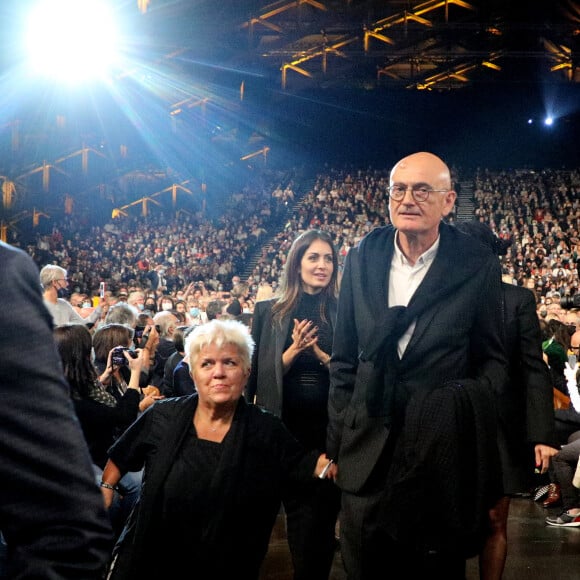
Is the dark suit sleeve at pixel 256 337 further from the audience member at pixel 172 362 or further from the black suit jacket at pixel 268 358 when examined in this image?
the audience member at pixel 172 362

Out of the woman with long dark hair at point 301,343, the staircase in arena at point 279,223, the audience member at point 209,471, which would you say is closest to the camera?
the audience member at point 209,471

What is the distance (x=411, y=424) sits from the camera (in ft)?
7.44

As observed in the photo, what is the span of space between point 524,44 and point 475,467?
2689 centimetres

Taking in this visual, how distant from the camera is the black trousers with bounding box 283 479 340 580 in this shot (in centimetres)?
288

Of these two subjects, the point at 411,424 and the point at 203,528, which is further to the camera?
the point at 203,528

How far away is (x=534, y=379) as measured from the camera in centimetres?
300

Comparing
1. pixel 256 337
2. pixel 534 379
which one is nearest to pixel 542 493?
pixel 534 379

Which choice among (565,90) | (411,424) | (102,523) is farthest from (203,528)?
(565,90)

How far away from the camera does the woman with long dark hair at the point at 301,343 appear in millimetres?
3322

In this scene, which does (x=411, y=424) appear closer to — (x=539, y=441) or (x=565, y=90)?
(x=539, y=441)

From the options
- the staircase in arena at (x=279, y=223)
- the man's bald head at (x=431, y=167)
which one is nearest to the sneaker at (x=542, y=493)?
the man's bald head at (x=431, y=167)

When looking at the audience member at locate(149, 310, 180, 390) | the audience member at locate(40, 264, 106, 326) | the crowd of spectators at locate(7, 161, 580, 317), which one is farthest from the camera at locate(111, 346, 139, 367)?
the crowd of spectators at locate(7, 161, 580, 317)

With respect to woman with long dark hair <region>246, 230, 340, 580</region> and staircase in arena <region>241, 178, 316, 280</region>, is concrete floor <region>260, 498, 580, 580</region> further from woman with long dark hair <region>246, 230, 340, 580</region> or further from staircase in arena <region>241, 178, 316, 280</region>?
staircase in arena <region>241, 178, 316, 280</region>

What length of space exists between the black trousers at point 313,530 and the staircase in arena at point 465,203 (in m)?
21.1
